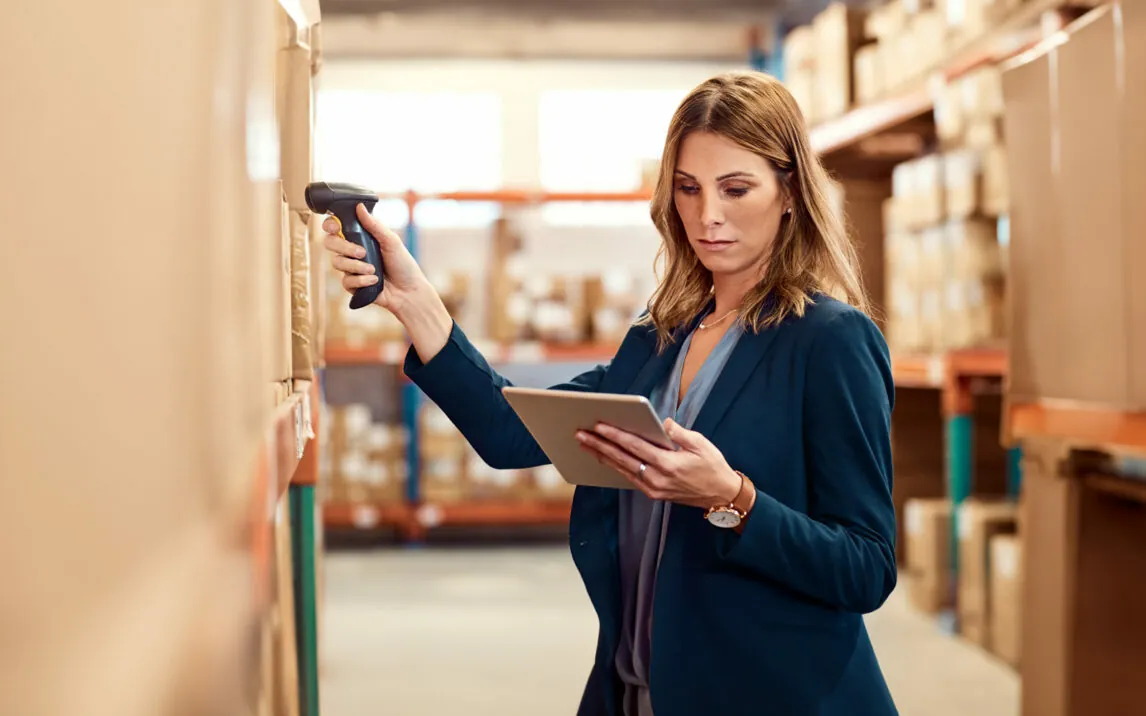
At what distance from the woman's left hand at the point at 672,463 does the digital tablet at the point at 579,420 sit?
13mm

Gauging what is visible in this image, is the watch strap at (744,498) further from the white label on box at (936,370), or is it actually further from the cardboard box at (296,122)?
the white label on box at (936,370)

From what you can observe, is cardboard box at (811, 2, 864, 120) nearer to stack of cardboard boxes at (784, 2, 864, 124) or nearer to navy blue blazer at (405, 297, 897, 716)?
stack of cardboard boxes at (784, 2, 864, 124)

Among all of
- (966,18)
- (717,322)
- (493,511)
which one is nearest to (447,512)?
(493,511)

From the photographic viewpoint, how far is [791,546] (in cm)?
145

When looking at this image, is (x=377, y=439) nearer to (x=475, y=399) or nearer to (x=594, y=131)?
(x=594, y=131)

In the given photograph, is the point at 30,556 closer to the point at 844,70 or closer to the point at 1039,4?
the point at 1039,4

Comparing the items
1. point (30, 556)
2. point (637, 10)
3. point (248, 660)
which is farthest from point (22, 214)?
point (637, 10)

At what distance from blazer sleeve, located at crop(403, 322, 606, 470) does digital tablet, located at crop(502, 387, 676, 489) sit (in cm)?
23

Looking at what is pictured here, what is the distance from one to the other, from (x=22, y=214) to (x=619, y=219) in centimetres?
811

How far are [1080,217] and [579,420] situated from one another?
1.81 m

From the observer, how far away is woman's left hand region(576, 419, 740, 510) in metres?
1.39

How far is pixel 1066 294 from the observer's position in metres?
2.76

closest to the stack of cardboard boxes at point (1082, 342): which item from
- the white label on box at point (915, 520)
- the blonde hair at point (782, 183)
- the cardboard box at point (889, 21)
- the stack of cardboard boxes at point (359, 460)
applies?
the blonde hair at point (782, 183)

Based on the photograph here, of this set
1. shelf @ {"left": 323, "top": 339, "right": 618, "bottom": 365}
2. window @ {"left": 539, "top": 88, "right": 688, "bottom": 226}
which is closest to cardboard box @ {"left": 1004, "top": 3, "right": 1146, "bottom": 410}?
shelf @ {"left": 323, "top": 339, "right": 618, "bottom": 365}
